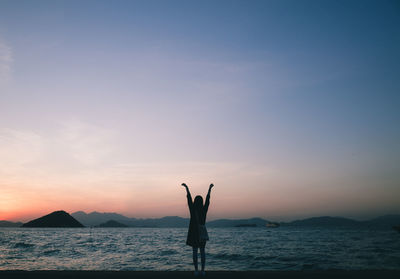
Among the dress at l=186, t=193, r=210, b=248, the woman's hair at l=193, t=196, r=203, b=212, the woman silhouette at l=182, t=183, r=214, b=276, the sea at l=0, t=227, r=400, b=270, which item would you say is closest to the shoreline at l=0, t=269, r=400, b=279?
the woman silhouette at l=182, t=183, r=214, b=276

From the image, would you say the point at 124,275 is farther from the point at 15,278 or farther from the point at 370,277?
the point at 370,277

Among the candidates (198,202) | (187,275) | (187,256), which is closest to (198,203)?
(198,202)

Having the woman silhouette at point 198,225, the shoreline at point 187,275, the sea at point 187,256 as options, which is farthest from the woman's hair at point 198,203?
the sea at point 187,256

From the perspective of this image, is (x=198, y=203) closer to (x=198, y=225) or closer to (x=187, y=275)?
(x=198, y=225)

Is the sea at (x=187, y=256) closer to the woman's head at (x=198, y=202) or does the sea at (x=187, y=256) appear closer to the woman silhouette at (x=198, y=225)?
the woman silhouette at (x=198, y=225)

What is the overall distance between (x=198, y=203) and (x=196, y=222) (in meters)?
0.56

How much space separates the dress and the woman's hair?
84 mm

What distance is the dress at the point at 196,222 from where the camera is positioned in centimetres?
751

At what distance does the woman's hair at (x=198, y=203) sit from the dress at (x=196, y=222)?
3.3 inches

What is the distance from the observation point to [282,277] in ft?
24.3

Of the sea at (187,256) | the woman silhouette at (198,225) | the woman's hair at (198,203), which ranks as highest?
the woman's hair at (198,203)

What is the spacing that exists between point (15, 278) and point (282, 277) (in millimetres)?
7589

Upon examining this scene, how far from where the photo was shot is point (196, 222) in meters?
7.62

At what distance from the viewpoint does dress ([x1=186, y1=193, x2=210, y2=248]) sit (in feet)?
24.6
